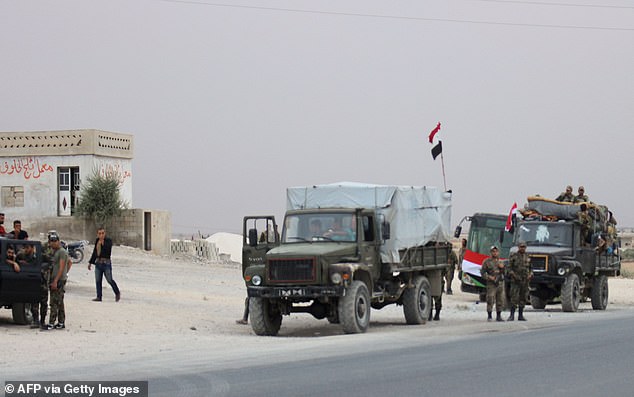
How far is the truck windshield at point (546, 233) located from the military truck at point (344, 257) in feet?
19.6

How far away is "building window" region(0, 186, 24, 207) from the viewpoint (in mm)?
46812

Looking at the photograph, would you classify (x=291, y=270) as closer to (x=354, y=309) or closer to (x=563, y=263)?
(x=354, y=309)

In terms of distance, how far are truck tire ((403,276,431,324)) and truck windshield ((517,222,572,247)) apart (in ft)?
20.5

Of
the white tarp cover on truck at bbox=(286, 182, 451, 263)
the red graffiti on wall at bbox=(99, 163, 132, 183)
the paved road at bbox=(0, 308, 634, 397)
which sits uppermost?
the red graffiti on wall at bbox=(99, 163, 132, 183)

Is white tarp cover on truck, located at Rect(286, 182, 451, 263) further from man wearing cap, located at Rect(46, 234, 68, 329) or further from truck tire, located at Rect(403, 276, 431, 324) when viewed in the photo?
man wearing cap, located at Rect(46, 234, 68, 329)

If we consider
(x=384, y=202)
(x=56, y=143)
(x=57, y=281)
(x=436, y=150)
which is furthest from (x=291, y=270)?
(x=56, y=143)

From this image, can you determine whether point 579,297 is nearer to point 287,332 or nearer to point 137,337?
point 287,332

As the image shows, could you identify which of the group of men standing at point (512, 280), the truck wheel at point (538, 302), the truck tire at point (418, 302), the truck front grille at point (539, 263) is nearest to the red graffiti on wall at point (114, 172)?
the truck wheel at point (538, 302)

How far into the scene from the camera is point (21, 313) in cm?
2041

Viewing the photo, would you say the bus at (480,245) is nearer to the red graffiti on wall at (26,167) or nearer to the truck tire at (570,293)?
the truck tire at (570,293)

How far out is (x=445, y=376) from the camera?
12289 millimetres

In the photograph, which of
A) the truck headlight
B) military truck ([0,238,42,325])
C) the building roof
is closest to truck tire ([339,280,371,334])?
the truck headlight

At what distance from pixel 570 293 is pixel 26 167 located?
27.9 m

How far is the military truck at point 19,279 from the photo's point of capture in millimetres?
18844
